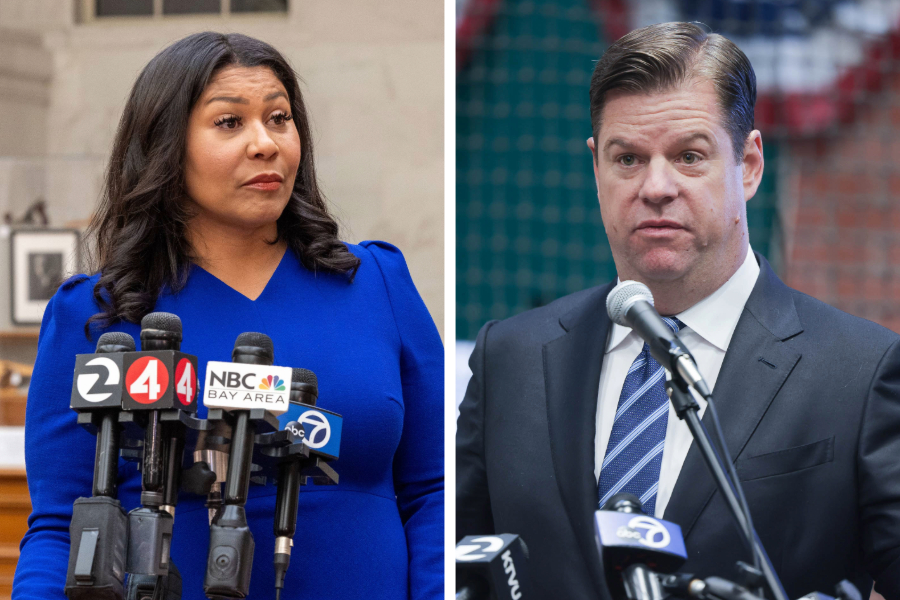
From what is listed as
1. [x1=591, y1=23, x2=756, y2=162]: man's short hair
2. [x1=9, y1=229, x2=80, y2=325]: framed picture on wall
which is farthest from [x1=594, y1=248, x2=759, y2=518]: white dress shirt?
[x1=9, y1=229, x2=80, y2=325]: framed picture on wall

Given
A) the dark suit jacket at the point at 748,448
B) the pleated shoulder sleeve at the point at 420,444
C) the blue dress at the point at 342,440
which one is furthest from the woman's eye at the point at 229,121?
the dark suit jacket at the point at 748,448

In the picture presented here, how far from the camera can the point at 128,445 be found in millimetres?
1329

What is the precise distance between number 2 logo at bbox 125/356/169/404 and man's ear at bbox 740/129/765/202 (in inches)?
39.1

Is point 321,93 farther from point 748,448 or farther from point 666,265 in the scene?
point 748,448

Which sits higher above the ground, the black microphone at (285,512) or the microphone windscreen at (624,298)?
the microphone windscreen at (624,298)

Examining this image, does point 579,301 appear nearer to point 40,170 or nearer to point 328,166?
point 328,166

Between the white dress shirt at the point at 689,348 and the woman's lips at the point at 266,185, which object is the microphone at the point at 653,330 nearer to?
the white dress shirt at the point at 689,348

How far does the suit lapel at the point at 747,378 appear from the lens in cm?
146

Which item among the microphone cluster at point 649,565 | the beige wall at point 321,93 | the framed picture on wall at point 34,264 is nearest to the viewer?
the microphone cluster at point 649,565

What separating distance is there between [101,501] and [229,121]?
0.68m

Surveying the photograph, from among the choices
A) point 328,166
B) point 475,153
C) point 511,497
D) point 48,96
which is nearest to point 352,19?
point 328,166

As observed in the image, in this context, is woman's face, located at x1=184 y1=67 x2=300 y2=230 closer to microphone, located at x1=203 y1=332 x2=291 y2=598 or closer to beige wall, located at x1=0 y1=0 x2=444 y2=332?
microphone, located at x1=203 y1=332 x2=291 y2=598

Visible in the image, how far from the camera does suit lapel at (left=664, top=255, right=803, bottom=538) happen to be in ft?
4.80

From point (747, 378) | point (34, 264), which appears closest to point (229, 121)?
point (747, 378)
